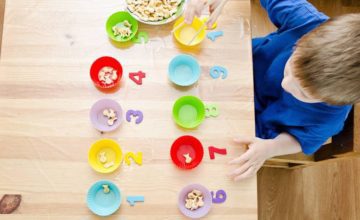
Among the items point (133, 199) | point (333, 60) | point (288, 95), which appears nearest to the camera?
point (333, 60)

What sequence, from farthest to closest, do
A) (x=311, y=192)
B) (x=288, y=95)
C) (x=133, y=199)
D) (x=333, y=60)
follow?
(x=311, y=192) < (x=288, y=95) < (x=133, y=199) < (x=333, y=60)

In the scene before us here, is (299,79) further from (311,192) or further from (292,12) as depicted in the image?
(311,192)

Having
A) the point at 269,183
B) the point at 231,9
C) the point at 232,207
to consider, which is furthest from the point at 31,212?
the point at 269,183

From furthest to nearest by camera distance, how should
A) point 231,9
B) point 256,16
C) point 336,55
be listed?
point 256,16 → point 231,9 → point 336,55

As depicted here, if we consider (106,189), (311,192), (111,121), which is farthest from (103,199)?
(311,192)

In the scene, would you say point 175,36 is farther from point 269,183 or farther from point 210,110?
point 269,183

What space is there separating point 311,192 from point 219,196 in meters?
0.83

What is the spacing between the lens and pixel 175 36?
0.82m

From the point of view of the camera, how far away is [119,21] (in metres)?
0.83

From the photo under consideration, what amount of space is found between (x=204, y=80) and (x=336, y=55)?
293 mm

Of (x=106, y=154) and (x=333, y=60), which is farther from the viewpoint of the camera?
(x=106, y=154)

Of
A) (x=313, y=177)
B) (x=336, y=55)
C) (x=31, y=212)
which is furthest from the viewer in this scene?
(x=313, y=177)

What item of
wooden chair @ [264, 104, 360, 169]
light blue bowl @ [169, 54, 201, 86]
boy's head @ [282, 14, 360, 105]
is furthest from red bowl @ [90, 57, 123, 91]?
wooden chair @ [264, 104, 360, 169]

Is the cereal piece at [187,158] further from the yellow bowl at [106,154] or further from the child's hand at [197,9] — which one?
the child's hand at [197,9]
